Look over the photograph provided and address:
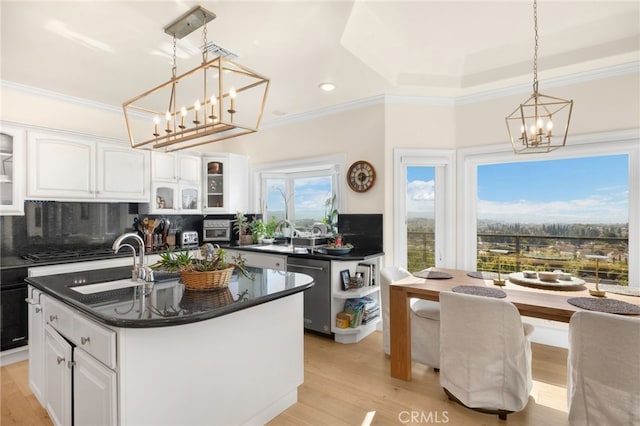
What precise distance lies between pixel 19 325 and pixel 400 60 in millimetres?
4196

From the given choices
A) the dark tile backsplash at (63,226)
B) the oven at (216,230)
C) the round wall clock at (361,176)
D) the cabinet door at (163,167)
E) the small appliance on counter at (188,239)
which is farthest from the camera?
the oven at (216,230)

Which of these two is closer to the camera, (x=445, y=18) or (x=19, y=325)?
(x=445, y=18)

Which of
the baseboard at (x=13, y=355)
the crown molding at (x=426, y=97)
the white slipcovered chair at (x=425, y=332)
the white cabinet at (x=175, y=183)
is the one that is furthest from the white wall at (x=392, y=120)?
the baseboard at (x=13, y=355)

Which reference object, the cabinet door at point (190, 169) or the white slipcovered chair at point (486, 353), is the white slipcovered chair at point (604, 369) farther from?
the cabinet door at point (190, 169)

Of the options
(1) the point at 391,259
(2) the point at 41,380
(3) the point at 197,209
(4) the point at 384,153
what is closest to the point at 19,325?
(2) the point at 41,380

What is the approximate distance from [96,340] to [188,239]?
3127 mm

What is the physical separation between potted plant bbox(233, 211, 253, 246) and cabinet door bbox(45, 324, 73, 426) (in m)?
2.71

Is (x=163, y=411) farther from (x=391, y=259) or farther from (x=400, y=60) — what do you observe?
(x=400, y=60)

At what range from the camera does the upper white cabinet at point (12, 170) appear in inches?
122

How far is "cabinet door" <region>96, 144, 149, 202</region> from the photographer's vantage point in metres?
3.72

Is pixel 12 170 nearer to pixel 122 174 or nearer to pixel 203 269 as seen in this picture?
pixel 122 174

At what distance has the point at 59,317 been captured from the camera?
1963mm

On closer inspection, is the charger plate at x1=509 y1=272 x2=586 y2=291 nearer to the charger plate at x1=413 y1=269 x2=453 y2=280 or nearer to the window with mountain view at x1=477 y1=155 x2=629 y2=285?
the charger plate at x1=413 y1=269 x2=453 y2=280

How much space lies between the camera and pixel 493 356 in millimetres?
2186
